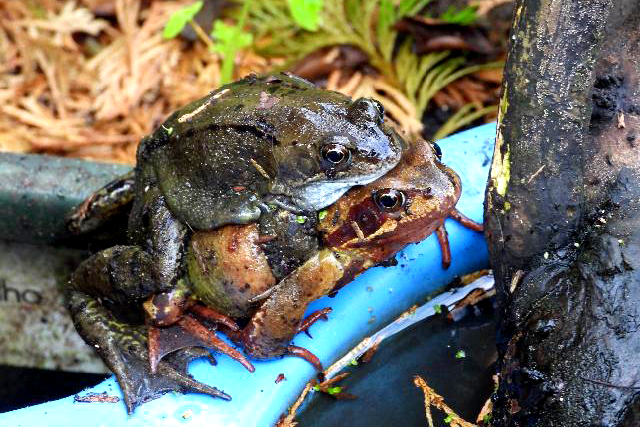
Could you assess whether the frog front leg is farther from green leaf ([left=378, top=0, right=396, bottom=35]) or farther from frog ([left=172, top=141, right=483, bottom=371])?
green leaf ([left=378, top=0, right=396, bottom=35])

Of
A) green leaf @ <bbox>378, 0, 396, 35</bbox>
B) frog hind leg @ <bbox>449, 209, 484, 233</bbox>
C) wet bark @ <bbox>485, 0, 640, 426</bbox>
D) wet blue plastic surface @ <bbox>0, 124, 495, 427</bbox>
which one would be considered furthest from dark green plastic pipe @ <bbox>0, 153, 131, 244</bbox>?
green leaf @ <bbox>378, 0, 396, 35</bbox>

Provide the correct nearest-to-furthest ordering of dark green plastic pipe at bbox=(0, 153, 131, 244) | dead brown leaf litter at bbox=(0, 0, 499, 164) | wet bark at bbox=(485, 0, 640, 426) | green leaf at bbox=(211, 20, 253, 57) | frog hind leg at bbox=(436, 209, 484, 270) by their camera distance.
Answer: wet bark at bbox=(485, 0, 640, 426) < frog hind leg at bbox=(436, 209, 484, 270) < dark green plastic pipe at bbox=(0, 153, 131, 244) < green leaf at bbox=(211, 20, 253, 57) < dead brown leaf litter at bbox=(0, 0, 499, 164)

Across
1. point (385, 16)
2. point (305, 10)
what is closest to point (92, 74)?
point (305, 10)

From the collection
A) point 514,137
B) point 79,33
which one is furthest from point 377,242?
point 79,33

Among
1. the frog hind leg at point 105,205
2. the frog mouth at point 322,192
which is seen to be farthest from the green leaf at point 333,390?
the frog hind leg at point 105,205

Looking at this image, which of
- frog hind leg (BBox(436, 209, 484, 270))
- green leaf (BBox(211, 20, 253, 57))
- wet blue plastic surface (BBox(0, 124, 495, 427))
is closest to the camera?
wet blue plastic surface (BBox(0, 124, 495, 427))

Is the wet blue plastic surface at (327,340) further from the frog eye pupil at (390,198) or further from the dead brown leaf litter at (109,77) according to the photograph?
the dead brown leaf litter at (109,77)

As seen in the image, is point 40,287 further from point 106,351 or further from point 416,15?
point 416,15
